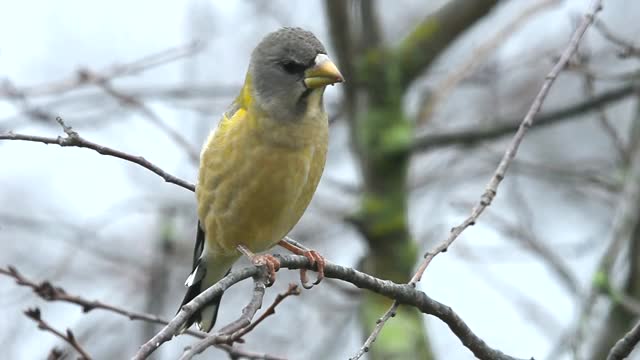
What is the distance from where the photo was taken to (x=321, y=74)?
4098 mm

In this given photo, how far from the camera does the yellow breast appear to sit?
4.14 m

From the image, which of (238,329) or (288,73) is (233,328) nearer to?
(238,329)

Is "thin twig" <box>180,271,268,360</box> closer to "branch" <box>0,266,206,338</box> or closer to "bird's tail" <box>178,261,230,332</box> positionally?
"branch" <box>0,266,206,338</box>

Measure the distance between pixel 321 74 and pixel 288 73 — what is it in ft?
0.69

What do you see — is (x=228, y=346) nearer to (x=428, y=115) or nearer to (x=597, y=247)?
(x=428, y=115)

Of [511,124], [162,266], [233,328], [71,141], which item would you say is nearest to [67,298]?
[233,328]

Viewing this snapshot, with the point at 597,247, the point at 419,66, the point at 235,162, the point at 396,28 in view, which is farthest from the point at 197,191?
the point at 396,28

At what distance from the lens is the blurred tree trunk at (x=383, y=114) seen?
704 cm

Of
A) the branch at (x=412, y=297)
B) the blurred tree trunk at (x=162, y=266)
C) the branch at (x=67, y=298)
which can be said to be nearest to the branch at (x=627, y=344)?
the branch at (x=412, y=297)

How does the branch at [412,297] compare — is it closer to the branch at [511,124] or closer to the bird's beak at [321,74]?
the bird's beak at [321,74]

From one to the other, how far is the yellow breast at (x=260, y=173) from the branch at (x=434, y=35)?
2.95 meters

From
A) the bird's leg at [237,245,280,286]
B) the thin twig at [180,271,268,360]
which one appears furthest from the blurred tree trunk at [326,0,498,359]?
the thin twig at [180,271,268,360]

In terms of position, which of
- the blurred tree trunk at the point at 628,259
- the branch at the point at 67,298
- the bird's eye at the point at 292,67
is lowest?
the branch at the point at 67,298

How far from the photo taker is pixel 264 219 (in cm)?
422
